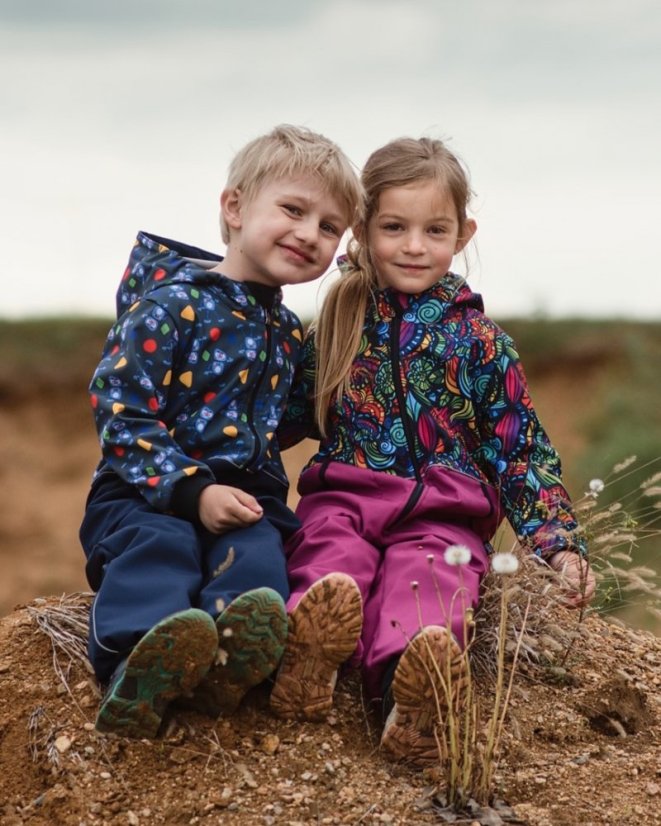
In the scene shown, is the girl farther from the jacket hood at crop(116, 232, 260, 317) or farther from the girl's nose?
the jacket hood at crop(116, 232, 260, 317)

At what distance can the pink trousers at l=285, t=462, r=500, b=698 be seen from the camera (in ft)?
10.5

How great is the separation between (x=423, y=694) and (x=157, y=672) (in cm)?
66

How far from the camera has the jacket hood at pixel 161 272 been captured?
11.4 ft

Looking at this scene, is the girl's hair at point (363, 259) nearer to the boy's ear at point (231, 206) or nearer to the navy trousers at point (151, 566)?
the boy's ear at point (231, 206)

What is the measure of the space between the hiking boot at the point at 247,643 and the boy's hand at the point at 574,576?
1.06 m

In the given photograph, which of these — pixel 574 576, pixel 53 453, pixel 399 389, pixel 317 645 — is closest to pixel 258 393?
pixel 399 389

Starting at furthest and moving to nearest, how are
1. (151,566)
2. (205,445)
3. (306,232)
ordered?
(306,232) < (205,445) < (151,566)

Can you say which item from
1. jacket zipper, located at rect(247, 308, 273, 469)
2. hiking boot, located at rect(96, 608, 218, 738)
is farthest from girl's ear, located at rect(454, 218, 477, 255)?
hiking boot, located at rect(96, 608, 218, 738)

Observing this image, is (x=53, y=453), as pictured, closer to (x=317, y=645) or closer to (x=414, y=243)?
(x=414, y=243)

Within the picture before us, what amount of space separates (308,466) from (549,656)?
0.95 meters

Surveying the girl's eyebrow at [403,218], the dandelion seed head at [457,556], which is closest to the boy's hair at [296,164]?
the girl's eyebrow at [403,218]

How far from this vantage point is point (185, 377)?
11.0ft

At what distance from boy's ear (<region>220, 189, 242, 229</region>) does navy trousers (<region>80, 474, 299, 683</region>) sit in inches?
34.8

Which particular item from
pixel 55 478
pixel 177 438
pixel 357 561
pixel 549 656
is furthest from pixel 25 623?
pixel 55 478
